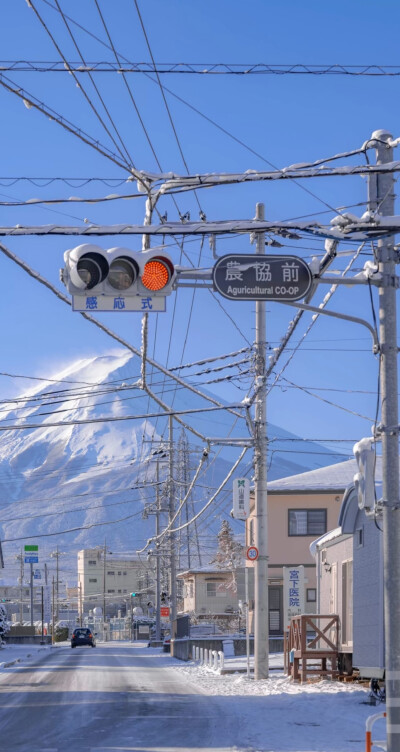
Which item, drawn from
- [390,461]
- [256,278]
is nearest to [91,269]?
[256,278]

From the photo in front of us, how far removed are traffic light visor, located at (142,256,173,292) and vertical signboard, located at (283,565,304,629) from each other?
21195 millimetres

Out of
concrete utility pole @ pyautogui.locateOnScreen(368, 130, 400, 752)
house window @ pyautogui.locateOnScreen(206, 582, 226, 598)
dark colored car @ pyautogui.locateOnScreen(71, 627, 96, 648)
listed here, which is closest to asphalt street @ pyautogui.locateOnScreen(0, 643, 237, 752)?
concrete utility pole @ pyautogui.locateOnScreen(368, 130, 400, 752)

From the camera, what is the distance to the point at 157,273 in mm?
12672

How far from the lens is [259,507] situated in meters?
29.0

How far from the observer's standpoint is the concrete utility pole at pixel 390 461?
12.5m

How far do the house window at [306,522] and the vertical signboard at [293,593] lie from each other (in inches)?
769

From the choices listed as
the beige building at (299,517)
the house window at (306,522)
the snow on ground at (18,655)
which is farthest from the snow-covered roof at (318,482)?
the snow on ground at (18,655)

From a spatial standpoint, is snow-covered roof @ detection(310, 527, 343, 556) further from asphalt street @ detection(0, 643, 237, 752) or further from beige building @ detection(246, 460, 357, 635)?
beige building @ detection(246, 460, 357, 635)

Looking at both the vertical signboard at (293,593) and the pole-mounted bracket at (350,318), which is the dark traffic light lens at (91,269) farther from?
the vertical signboard at (293,593)

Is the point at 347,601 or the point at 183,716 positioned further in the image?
the point at 347,601

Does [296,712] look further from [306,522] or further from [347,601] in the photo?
[306,522]

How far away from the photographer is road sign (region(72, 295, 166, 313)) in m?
12.5

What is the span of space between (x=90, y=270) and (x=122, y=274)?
39 centimetres

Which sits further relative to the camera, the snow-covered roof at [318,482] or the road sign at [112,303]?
the snow-covered roof at [318,482]
